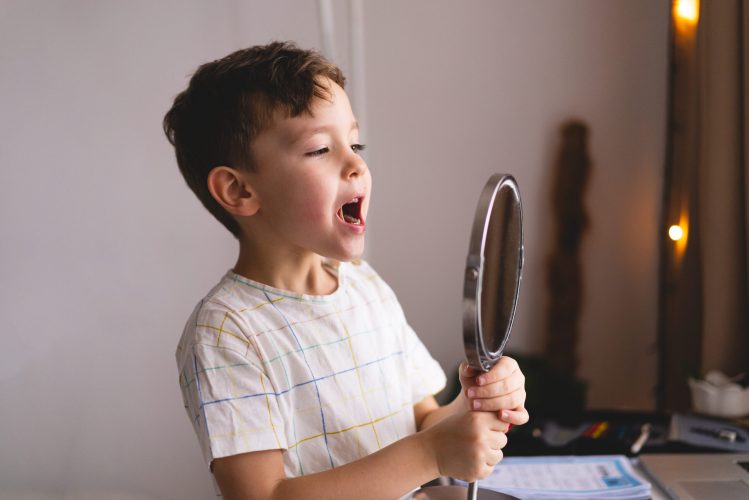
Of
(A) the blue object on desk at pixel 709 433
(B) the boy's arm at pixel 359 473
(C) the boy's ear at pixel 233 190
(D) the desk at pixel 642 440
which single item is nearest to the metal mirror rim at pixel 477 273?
(B) the boy's arm at pixel 359 473

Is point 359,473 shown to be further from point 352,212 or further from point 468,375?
point 352,212

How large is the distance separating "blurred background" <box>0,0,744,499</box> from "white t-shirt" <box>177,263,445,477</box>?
41cm

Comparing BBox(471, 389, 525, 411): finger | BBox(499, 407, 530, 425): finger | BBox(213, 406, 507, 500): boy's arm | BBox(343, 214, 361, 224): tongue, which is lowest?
BBox(213, 406, 507, 500): boy's arm

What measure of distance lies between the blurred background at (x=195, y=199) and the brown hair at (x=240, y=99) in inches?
13.3

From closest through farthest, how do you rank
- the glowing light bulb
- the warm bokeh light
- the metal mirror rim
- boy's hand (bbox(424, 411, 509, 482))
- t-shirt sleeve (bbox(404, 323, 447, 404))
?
the metal mirror rim → boy's hand (bbox(424, 411, 509, 482)) → t-shirt sleeve (bbox(404, 323, 447, 404)) → the warm bokeh light → the glowing light bulb

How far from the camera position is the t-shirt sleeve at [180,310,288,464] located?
2.66ft

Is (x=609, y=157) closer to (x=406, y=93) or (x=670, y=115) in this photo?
(x=670, y=115)

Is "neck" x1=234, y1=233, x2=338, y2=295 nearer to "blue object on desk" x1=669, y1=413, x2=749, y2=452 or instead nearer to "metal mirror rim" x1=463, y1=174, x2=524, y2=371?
"metal mirror rim" x1=463, y1=174, x2=524, y2=371

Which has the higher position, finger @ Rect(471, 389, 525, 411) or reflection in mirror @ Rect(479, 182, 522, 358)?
reflection in mirror @ Rect(479, 182, 522, 358)

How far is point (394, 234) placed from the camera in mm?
1945

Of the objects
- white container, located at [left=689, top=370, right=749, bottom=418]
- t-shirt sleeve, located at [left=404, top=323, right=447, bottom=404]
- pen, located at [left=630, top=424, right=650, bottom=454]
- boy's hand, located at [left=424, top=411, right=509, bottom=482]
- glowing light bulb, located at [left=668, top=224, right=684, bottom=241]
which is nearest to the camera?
boy's hand, located at [left=424, top=411, right=509, bottom=482]

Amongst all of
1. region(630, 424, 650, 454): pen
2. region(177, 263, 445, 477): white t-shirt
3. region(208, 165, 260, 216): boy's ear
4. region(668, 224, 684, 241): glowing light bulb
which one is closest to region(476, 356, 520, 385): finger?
region(177, 263, 445, 477): white t-shirt

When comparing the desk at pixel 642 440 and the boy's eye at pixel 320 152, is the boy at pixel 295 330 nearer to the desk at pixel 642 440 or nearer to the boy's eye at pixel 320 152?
the boy's eye at pixel 320 152

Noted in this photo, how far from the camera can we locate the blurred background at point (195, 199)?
3.86 feet
